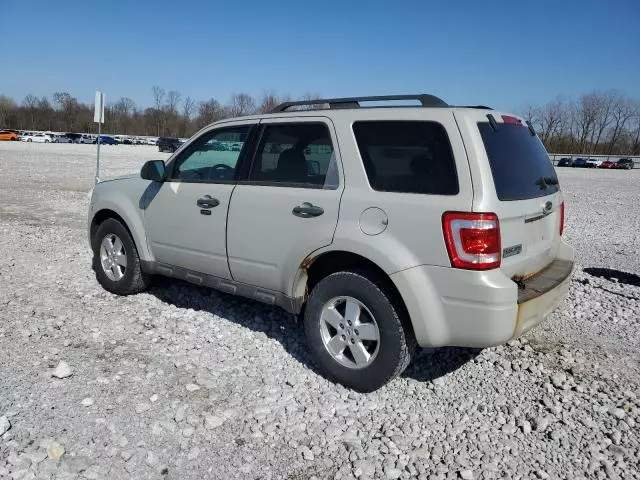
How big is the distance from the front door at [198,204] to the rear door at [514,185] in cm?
200

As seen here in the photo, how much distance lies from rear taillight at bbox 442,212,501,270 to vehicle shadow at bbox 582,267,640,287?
4433 mm

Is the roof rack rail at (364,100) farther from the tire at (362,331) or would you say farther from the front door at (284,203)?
the tire at (362,331)

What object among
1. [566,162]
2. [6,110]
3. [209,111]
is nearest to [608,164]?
[566,162]

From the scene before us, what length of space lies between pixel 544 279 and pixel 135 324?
3.50 meters

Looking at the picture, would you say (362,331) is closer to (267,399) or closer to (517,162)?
(267,399)

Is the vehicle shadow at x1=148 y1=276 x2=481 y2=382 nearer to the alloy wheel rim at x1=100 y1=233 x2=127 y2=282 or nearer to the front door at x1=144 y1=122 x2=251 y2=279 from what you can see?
the alloy wheel rim at x1=100 y1=233 x2=127 y2=282

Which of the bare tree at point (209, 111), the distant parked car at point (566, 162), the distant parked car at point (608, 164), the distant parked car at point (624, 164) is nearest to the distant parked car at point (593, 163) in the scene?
the distant parked car at point (608, 164)

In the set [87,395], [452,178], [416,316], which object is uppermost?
[452,178]

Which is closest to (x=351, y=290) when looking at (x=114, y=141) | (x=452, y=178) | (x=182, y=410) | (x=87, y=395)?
(x=452, y=178)

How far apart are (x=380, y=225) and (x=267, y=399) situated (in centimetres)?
142

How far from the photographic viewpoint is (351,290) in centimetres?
370

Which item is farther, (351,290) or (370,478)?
(351,290)

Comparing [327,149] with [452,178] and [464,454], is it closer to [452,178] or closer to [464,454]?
[452,178]

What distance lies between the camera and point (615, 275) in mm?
7121
